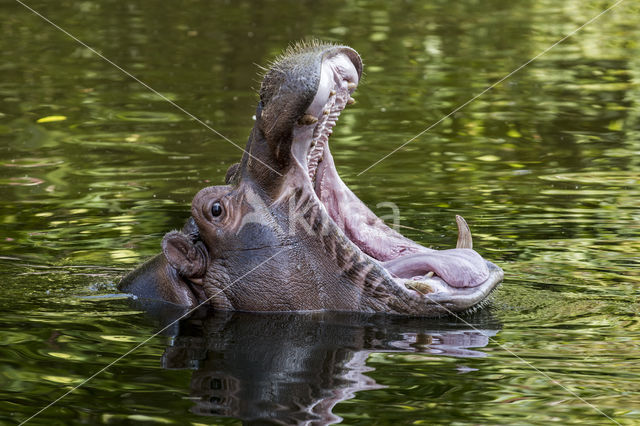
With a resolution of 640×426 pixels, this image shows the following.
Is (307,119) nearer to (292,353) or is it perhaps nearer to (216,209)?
(216,209)

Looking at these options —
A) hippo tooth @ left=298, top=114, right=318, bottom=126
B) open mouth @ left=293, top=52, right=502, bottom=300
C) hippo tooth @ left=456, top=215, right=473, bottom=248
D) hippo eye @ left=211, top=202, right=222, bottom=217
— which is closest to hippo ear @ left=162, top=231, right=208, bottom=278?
hippo eye @ left=211, top=202, right=222, bottom=217

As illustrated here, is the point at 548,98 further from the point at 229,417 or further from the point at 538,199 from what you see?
the point at 229,417

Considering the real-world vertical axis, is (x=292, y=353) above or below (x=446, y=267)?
below

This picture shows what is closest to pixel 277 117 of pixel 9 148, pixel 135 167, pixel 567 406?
pixel 567 406

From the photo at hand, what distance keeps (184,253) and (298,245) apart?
79cm

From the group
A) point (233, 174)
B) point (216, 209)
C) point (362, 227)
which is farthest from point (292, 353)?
point (233, 174)

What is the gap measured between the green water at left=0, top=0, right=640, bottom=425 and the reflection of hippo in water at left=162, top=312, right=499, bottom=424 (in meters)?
0.02

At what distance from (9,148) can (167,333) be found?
7323 mm

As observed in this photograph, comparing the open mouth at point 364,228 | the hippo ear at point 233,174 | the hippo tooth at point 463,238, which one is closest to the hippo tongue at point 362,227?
the open mouth at point 364,228

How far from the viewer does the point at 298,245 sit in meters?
6.84

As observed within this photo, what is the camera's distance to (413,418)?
520cm

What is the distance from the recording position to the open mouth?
6754mm

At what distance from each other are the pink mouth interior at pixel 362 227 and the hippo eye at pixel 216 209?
0.63m

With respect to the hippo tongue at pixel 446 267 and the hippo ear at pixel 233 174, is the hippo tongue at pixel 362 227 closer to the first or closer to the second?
the hippo tongue at pixel 446 267
